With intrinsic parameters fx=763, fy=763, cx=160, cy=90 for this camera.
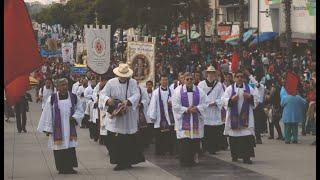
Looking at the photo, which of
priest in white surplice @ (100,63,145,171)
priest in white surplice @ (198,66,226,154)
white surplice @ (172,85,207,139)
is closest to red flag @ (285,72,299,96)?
priest in white surplice @ (198,66,226,154)

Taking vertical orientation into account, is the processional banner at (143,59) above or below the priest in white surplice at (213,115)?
above

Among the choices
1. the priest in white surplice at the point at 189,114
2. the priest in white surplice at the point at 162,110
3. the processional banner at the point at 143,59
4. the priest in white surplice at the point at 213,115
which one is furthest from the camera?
the processional banner at the point at 143,59

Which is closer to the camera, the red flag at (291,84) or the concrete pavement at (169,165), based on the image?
the concrete pavement at (169,165)

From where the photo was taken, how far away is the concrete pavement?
11812mm

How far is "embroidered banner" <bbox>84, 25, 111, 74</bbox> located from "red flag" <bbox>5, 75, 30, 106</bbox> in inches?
522

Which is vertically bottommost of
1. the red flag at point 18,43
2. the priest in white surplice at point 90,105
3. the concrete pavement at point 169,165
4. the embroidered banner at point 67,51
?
the concrete pavement at point 169,165

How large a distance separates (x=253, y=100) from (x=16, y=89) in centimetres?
841

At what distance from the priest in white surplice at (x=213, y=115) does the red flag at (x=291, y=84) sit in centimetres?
230

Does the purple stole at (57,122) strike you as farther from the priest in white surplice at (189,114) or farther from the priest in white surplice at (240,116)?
the priest in white surplice at (240,116)

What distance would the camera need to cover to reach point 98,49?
19484 mm

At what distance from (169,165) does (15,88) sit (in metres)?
7.85

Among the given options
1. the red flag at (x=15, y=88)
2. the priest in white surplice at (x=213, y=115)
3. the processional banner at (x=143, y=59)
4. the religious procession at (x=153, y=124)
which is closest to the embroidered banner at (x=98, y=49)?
the religious procession at (x=153, y=124)

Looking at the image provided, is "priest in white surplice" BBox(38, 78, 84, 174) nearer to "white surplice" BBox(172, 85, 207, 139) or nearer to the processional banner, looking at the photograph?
"white surplice" BBox(172, 85, 207, 139)

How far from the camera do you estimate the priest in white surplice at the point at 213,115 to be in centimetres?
1486
